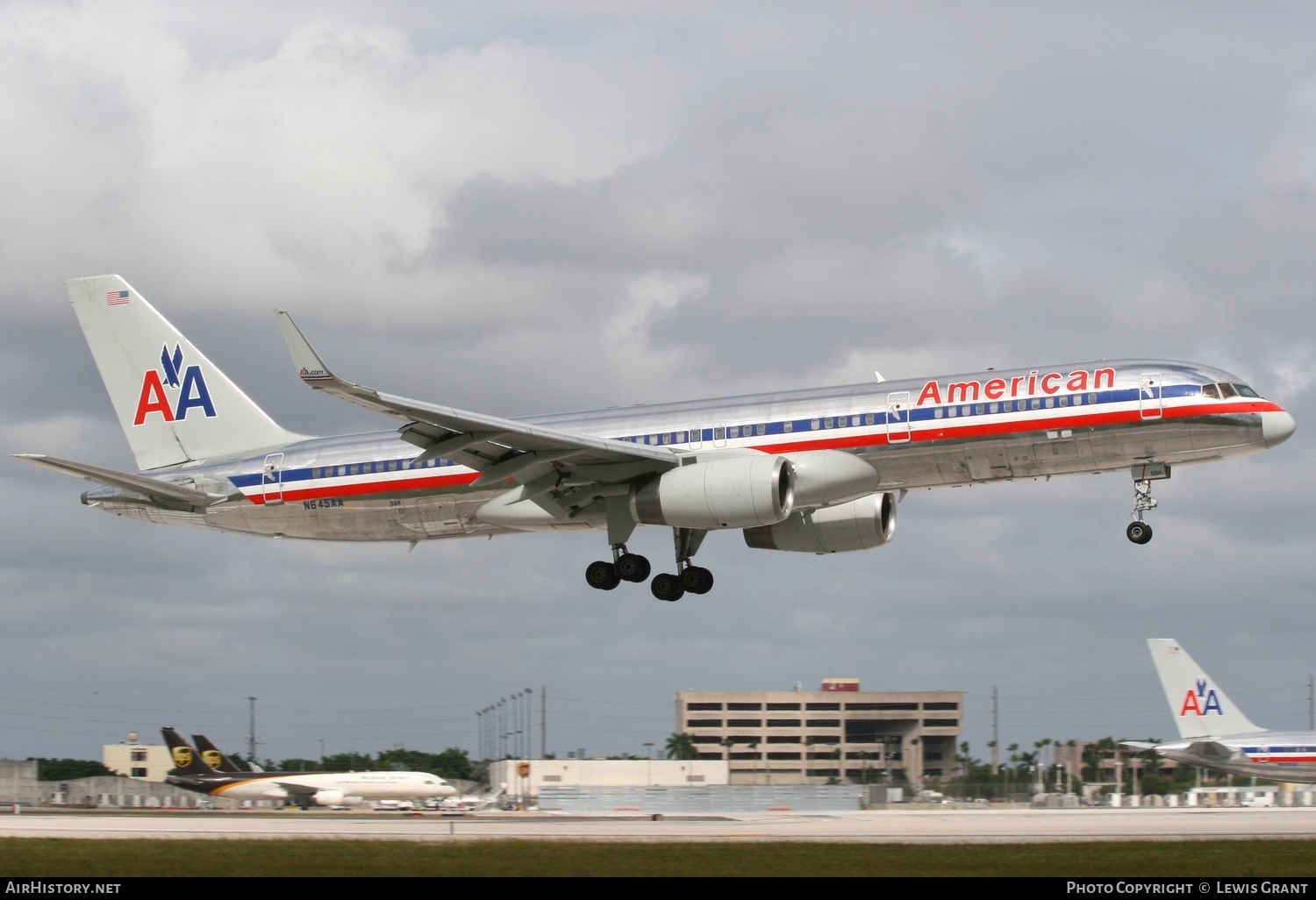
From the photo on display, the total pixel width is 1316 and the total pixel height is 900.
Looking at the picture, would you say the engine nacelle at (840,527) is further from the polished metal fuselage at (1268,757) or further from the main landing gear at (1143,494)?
the polished metal fuselage at (1268,757)

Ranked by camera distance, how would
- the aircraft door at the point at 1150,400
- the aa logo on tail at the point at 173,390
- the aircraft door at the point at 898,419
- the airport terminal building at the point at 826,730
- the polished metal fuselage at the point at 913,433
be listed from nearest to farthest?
the aircraft door at the point at 1150,400, the polished metal fuselage at the point at 913,433, the aircraft door at the point at 898,419, the aa logo on tail at the point at 173,390, the airport terminal building at the point at 826,730

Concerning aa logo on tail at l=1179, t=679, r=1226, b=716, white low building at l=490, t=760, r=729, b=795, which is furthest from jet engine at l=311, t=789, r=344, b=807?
aa logo on tail at l=1179, t=679, r=1226, b=716

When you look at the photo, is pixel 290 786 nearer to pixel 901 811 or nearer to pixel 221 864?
pixel 901 811

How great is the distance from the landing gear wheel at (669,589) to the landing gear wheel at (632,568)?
0.60 meters

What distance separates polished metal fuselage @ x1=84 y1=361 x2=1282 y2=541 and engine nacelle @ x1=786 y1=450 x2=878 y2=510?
0.31m

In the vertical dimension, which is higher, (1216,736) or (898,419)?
(898,419)


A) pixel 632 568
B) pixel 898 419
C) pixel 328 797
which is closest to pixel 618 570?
pixel 632 568

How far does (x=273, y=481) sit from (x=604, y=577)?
413 inches

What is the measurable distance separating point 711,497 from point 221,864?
14.7 metres

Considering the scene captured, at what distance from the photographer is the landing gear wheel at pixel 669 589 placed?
144 ft

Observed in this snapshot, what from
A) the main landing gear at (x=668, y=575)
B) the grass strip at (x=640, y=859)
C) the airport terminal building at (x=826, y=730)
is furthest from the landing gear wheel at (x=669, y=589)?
the airport terminal building at (x=826, y=730)

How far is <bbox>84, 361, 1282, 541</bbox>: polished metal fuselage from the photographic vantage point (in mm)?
37500

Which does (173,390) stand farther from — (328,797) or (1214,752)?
(1214,752)

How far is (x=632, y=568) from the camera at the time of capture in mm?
43344
